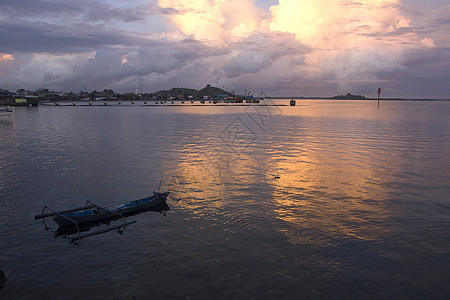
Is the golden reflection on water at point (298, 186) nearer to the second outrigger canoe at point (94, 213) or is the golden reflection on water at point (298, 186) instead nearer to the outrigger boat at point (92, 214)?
the second outrigger canoe at point (94, 213)

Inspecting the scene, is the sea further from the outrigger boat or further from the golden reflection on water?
the outrigger boat

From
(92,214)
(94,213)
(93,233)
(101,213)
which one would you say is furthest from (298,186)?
(93,233)

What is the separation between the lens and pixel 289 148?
54438 millimetres

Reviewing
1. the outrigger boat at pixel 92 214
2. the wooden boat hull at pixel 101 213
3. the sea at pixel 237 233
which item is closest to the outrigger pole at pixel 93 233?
the outrigger boat at pixel 92 214

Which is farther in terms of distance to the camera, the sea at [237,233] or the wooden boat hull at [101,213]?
the wooden boat hull at [101,213]

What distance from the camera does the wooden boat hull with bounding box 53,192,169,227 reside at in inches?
831

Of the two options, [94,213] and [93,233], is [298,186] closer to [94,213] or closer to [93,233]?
[94,213]

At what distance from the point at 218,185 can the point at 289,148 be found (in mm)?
26452

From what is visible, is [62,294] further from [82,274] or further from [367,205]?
[367,205]

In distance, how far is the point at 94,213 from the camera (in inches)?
873

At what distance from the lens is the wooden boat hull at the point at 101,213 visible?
2111 centimetres

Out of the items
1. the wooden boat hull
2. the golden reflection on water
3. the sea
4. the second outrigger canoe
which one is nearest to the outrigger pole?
the sea

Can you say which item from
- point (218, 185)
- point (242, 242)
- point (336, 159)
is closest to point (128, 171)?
point (218, 185)

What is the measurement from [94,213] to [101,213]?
1.52ft
